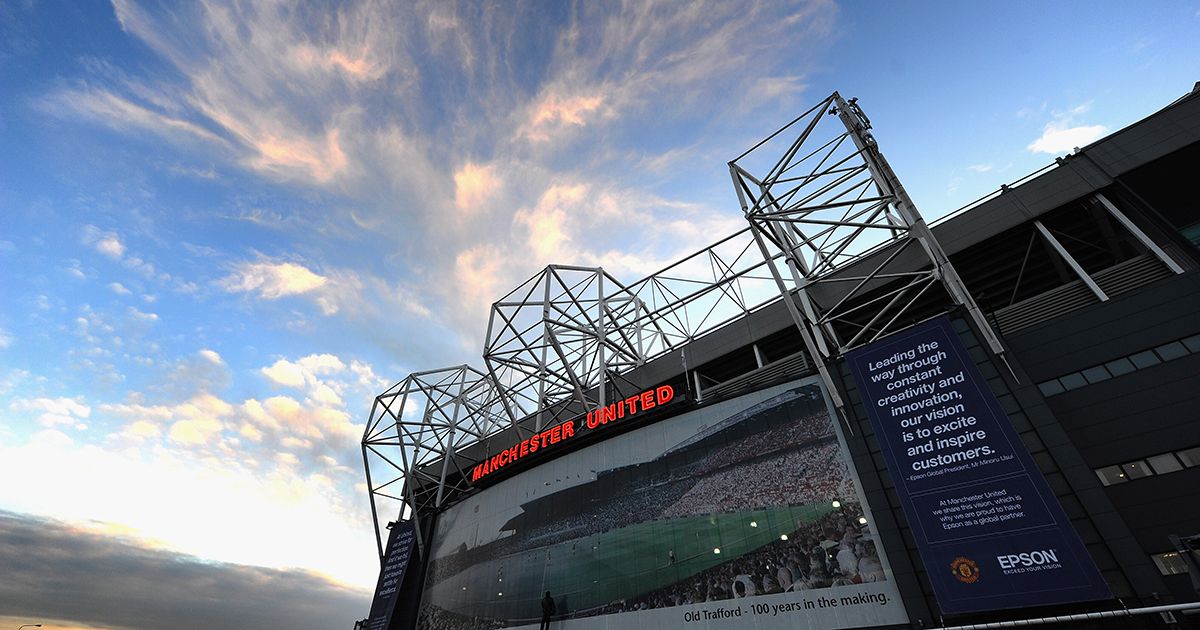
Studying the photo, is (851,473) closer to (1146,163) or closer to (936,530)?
(936,530)

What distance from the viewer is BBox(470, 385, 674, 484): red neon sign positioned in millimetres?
31516

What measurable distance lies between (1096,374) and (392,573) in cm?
4980

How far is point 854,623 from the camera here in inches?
770

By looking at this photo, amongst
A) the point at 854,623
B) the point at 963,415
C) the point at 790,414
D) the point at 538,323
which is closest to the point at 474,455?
the point at 538,323

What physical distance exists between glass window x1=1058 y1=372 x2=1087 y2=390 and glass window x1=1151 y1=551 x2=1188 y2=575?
20.2ft

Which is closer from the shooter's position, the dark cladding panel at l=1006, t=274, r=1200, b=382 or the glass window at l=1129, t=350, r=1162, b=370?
the glass window at l=1129, t=350, r=1162, b=370

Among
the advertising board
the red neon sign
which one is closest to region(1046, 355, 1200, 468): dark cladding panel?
the advertising board

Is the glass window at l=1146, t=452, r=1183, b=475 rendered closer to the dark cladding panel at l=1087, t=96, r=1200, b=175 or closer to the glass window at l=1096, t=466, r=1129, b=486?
the glass window at l=1096, t=466, r=1129, b=486

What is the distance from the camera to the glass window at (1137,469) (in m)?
17.7

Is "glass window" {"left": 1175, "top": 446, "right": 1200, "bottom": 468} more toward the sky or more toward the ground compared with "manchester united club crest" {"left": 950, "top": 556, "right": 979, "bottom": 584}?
more toward the sky

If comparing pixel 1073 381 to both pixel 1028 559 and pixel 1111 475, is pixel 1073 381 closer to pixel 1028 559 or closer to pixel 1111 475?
pixel 1111 475

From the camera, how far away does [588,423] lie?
33.8 meters

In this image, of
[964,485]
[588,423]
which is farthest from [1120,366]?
[588,423]

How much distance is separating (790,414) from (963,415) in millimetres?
7722
